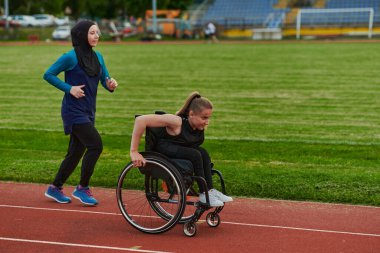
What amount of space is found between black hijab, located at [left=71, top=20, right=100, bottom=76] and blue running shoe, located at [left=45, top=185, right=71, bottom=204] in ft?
4.35

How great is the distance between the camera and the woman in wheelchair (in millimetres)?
6680

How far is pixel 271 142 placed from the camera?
12227mm

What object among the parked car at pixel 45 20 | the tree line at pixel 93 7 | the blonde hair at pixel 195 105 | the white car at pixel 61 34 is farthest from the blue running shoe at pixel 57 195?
the tree line at pixel 93 7

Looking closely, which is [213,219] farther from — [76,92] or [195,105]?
[76,92]

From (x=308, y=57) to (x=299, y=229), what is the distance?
73.8 ft

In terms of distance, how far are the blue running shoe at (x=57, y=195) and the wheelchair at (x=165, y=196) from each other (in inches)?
33.4

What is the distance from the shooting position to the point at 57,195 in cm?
811

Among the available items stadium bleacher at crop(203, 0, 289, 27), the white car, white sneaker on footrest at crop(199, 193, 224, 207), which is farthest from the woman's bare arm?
the white car

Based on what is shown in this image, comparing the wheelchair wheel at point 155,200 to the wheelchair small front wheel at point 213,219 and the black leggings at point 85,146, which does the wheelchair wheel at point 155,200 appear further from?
the black leggings at point 85,146

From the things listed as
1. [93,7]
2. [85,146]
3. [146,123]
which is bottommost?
[93,7]

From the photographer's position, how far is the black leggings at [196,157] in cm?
667

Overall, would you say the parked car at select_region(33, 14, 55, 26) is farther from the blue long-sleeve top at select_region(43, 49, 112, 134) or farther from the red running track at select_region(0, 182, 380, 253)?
the red running track at select_region(0, 182, 380, 253)

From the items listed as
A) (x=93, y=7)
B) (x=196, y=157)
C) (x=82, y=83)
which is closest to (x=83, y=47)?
(x=82, y=83)

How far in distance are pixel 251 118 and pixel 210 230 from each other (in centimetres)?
856
